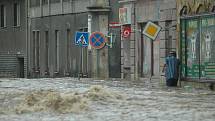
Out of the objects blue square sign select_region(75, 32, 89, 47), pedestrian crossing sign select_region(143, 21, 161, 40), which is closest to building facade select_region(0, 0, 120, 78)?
blue square sign select_region(75, 32, 89, 47)

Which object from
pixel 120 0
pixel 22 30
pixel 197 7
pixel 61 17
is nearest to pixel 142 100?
pixel 197 7

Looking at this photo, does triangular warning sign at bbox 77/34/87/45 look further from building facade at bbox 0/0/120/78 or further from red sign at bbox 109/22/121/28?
building facade at bbox 0/0/120/78

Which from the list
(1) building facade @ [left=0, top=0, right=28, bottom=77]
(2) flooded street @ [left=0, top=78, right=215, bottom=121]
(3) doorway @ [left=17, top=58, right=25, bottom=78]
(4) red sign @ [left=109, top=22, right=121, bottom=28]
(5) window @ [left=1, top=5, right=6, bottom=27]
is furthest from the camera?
(5) window @ [left=1, top=5, right=6, bottom=27]

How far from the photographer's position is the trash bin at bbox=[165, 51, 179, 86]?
2995cm

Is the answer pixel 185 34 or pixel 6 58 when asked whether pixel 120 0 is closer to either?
pixel 185 34

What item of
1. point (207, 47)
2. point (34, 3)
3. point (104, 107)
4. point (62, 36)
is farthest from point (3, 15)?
point (104, 107)

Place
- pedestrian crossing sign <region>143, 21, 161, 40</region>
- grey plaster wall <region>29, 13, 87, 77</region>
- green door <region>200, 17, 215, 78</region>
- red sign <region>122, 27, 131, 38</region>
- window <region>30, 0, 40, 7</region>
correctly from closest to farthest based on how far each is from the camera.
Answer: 1. green door <region>200, 17, 215, 78</region>
2. pedestrian crossing sign <region>143, 21, 161, 40</region>
3. red sign <region>122, 27, 131, 38</region>
4. grey plaster wall <region>29, 13, 87, 77</region>
5. window <region>30, 0, 40, 7</region>

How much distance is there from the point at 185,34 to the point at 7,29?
3264cm

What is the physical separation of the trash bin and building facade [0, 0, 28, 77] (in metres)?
27.5

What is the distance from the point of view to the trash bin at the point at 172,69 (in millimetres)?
29953

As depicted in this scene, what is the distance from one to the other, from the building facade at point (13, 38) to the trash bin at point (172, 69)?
90.4 ft

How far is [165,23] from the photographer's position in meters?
32.8

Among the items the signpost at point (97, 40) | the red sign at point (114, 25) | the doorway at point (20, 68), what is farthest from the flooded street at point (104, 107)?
the doorway at point (20, 68)

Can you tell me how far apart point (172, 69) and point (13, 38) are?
31.1 metres
